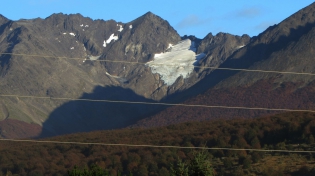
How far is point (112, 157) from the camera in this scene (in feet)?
294

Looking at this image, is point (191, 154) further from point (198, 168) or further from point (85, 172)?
point (198, 168)

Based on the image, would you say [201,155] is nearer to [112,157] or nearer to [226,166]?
[226,166]

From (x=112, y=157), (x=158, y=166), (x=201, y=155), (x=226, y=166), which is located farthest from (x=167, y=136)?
(x=201, y=155)

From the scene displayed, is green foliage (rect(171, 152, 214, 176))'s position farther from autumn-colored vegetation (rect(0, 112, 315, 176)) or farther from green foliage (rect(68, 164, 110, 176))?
autumn-colored vegetation (rect(0, 112, 315, 176))

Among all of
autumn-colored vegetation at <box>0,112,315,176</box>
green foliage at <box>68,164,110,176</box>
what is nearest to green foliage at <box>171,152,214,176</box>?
green foliage at <box>68,164,110,176</box>

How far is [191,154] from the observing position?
254 feet

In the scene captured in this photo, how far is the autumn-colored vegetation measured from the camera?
238 feet

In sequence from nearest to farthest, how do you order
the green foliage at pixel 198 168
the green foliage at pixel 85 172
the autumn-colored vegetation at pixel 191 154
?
the green foliage at pixel 198 168 → the green foliage at pixel 85 172 → the autumn-colored vegetation at pixel 191 154

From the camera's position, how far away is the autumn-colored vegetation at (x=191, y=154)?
72.6 m

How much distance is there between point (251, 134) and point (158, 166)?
45.4 feet

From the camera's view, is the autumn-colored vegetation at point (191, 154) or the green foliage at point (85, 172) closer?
the green foliage at point (85, 172)

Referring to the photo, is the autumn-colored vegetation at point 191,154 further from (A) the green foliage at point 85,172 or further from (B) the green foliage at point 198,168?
(B) the green foliage at point 198,168

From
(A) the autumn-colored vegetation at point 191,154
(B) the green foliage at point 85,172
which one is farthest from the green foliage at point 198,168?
(A) the autumn-colored vegetation at point 191,154

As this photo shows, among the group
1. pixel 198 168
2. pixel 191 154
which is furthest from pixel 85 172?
pixel 191 154
